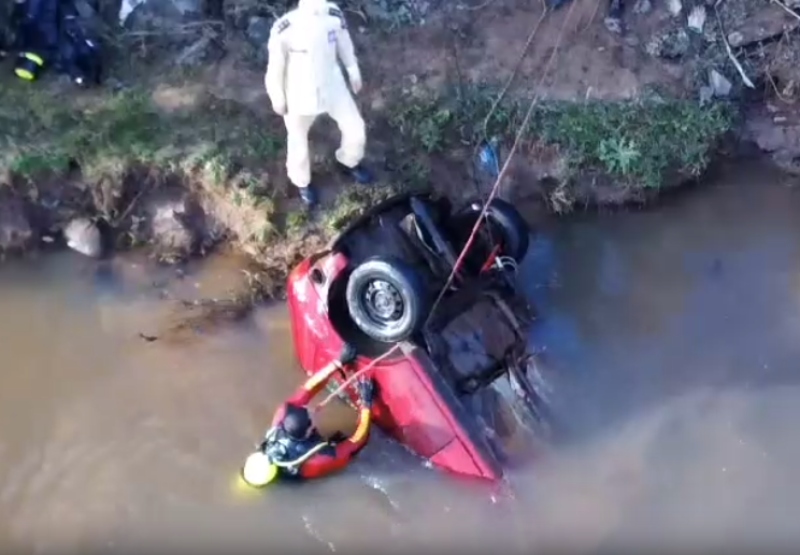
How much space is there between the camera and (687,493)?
25.8ft

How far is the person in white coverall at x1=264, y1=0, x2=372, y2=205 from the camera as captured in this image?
816cm

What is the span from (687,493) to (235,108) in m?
4.42

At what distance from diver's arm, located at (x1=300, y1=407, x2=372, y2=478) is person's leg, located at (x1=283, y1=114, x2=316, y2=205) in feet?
6.77

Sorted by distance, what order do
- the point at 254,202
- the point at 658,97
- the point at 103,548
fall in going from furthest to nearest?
1. the point at 658,97
2. the point at 254,202
3. the point at 103,548

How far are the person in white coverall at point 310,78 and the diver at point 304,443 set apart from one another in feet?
5.78

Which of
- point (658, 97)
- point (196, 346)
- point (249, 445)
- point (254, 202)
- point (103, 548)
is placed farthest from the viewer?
point (658, 97)

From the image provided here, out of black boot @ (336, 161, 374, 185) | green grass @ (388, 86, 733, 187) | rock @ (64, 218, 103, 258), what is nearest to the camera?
rock @ (64, 218, 103, 258)

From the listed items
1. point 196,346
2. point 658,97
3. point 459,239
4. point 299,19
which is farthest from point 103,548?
point 658,97

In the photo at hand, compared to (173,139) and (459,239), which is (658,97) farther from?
(173,139)

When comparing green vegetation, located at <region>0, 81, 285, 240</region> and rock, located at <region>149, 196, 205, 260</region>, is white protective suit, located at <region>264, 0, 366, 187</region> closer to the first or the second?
green vegetation, located at <region>0, 81, 285, 240</region>

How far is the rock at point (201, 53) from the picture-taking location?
9.93 metres

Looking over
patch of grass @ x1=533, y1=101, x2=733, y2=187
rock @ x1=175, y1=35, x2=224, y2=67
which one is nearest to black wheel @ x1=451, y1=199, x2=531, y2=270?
patch of grass @ x1=533, y1=101, x2=733, y2=187

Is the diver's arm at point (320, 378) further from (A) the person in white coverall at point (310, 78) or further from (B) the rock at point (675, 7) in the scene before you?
(B) the rock at point (675, 7)

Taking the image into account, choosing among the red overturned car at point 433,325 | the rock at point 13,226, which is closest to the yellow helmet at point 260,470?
the red overturned car at point 433,325
